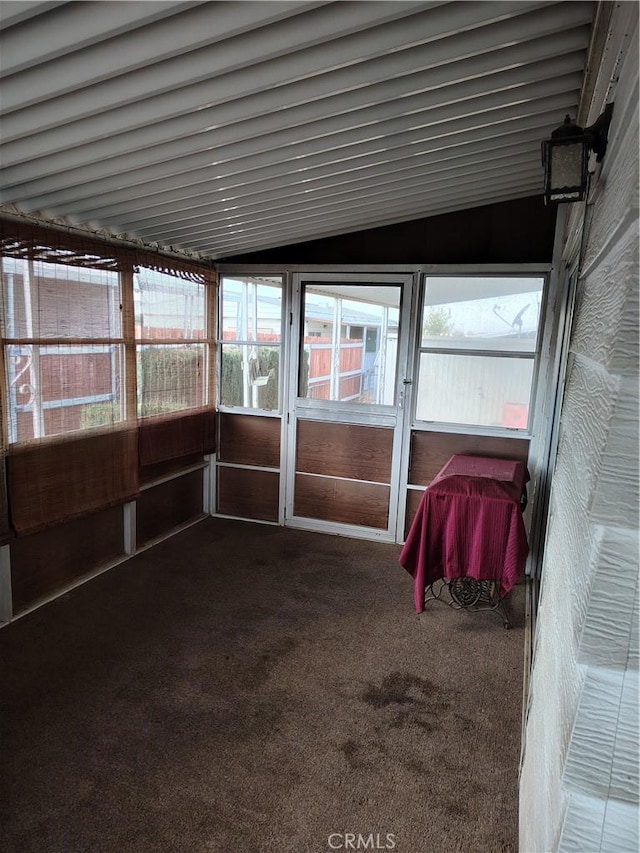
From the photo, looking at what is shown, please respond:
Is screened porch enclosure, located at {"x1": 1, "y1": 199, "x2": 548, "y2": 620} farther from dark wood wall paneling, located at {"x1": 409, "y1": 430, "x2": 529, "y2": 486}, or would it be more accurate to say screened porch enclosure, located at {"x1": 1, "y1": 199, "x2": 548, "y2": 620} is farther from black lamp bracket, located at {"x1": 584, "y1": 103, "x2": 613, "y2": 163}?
black lamp bracket, located at {"x1": 584, "y1": 103, "x2": 613, "y2": 163}

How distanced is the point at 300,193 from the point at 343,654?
8.54ft

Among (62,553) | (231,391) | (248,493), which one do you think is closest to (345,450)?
(248,493)

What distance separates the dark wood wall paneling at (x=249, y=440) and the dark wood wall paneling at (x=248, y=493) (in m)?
0.10

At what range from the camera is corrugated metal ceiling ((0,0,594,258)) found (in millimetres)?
1611

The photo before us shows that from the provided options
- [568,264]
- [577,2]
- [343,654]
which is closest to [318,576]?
[343,654]

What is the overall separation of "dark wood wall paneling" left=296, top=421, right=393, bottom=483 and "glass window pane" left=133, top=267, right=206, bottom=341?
1222 mm

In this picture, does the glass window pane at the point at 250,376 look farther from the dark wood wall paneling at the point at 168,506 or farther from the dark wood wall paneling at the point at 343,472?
the dark wood wall paneling at the point at 168,506

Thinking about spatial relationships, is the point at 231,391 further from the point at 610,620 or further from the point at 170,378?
the point at 610,620

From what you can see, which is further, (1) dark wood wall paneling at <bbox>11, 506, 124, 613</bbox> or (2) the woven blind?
(1) dark wood wall paneling at <bbox>11, 506, 124, 613</bbox>

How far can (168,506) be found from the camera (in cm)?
466

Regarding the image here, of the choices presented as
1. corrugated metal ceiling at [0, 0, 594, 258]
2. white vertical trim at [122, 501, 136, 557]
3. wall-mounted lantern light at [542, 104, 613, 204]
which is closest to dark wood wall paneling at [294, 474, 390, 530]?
white vertical trim at [122, 501, 136, 557]

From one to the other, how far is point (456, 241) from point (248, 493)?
2.74 metres

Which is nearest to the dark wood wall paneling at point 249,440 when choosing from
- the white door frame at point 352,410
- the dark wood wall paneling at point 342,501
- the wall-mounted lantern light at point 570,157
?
the white door frame at point 352,410

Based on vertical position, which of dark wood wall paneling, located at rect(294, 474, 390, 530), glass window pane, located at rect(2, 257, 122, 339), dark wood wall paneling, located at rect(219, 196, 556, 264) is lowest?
dark wood wall paneling, located at rect(294, 474, 390, 530)
